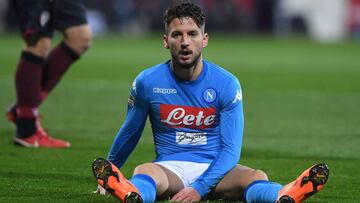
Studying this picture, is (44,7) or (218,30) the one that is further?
(218,30)

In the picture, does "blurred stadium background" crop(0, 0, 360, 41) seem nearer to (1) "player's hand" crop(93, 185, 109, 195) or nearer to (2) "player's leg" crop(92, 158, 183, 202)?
(1) "player's hand" crop(93, 185, 109, 195)

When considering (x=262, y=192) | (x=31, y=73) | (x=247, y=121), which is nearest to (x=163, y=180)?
(x=262, y=192)

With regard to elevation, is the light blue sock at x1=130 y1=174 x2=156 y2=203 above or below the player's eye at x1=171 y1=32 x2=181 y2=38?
below

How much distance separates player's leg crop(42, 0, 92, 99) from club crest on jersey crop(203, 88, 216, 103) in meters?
2.82

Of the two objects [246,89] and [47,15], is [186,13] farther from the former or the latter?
[246,89]

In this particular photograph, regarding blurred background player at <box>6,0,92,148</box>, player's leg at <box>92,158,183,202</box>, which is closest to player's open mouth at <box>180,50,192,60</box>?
player's leg at <box>92,158,183,202</box>

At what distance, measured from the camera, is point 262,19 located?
1251 inches

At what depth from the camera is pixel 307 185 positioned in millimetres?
4891

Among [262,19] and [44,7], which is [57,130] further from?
[262,19]

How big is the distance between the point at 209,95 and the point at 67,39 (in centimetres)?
302

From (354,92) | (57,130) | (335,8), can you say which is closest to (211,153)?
(57,130)

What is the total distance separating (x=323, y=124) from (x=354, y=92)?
3854 millimetres

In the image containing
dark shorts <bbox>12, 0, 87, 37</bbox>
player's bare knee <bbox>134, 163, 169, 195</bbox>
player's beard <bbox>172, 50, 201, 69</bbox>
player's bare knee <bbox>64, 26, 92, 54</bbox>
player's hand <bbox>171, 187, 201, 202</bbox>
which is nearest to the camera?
player's hand <bbox>171, 187, 201, 202</bbox>

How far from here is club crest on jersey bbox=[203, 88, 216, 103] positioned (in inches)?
217
